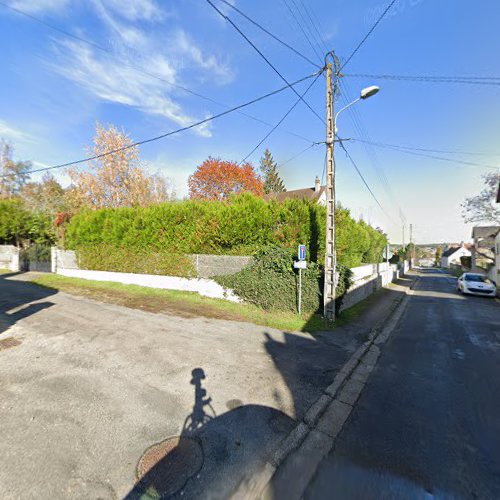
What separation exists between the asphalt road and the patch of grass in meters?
2.31

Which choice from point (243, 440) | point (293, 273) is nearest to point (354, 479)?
point (243, 440)

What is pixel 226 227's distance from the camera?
995 centimetres

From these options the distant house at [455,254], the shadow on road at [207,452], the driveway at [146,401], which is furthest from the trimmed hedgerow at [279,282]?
→ the distant house at [455,254]

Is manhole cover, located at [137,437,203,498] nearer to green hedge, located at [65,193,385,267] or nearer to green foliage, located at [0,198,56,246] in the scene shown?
green hedge, located at [65,193,385,267]

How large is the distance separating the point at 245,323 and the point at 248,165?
103ft

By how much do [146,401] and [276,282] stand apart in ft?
18.3

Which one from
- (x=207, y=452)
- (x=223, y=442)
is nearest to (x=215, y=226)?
(x=223, y=442)

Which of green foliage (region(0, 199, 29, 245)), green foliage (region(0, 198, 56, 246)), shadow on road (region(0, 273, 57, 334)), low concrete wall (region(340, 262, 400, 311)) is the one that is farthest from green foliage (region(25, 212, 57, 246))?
low concrete wall (region(340, 262, 400, 311))

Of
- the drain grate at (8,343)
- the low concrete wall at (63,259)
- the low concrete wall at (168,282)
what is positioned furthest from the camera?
the low concrete wall at (63,259)

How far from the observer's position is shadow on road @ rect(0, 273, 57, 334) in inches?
274

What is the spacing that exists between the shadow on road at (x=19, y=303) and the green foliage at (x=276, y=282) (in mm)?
6540

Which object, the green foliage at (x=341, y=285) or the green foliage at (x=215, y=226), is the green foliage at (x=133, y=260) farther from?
the green foliage at (x=341, y=285)

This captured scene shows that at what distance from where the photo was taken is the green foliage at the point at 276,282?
26.3 feet

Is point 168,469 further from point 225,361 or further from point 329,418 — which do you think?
point 225,361
